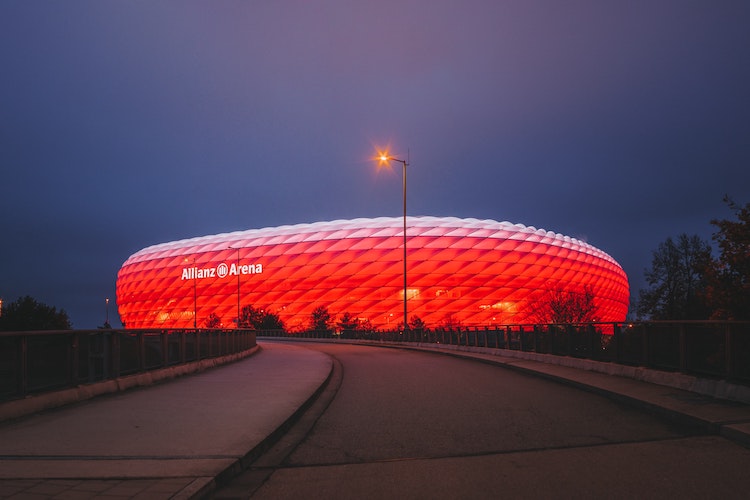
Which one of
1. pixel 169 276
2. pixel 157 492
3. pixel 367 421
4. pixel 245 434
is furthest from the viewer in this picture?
pixel 169 276

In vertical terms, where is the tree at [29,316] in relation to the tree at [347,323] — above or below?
above

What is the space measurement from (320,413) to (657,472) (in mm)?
5543

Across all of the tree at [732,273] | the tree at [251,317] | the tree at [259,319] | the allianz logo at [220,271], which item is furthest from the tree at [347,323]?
the tree at [732,273]

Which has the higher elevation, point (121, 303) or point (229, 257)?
point (229, 257)

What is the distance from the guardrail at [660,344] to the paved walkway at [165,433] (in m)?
0.54

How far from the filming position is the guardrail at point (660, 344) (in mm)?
9602

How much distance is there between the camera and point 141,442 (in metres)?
6.98

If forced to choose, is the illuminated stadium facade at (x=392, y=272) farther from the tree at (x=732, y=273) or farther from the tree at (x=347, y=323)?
the tree at (x=732, y=273)

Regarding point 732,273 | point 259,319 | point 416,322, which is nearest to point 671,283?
point 732,273

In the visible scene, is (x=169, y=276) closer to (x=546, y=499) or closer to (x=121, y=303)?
(x=121, y=303)

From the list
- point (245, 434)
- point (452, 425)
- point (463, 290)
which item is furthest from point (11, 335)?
point (463, 290)

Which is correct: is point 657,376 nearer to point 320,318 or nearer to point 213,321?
point 320,318

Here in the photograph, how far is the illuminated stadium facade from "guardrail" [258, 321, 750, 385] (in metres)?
59.3

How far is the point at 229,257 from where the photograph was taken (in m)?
92.9
